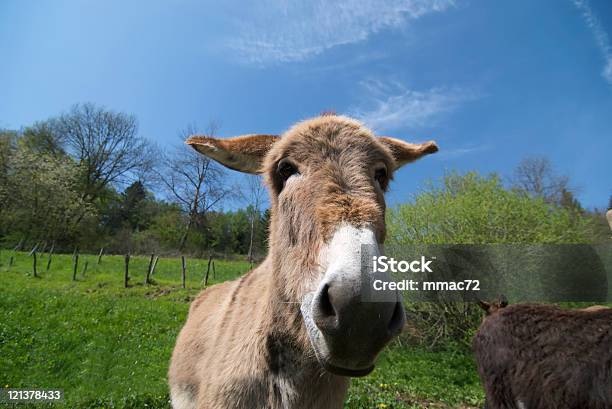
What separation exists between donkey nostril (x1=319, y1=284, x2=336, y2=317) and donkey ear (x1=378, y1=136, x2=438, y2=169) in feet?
6.69

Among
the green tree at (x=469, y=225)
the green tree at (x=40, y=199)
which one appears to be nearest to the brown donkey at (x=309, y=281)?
the green tree at (x=469, y=225)

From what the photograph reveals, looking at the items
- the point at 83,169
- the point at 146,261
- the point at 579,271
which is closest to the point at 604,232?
the point at 579,271

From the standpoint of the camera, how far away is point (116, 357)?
11.0 metres

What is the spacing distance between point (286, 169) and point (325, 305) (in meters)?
1.21

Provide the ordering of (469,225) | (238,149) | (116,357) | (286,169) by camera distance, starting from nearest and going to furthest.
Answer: (286,169) → (238,149) → (116,357) → (469,225)

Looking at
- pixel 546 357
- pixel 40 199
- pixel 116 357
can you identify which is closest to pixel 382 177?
pixel 546 357

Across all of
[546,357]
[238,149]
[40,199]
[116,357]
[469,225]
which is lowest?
[116,357]

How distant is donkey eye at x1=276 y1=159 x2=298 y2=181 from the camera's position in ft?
8.61

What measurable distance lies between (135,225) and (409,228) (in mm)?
44577

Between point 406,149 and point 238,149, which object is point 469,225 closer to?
point 406,149

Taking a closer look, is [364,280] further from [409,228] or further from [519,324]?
[409,228]

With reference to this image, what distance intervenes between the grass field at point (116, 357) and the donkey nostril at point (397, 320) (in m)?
5.92

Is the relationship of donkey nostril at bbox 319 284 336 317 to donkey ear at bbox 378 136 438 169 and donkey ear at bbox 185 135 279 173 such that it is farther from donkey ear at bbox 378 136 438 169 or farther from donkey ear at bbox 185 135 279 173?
donkey ear at bbox 378 136 438 169

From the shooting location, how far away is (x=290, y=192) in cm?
253
